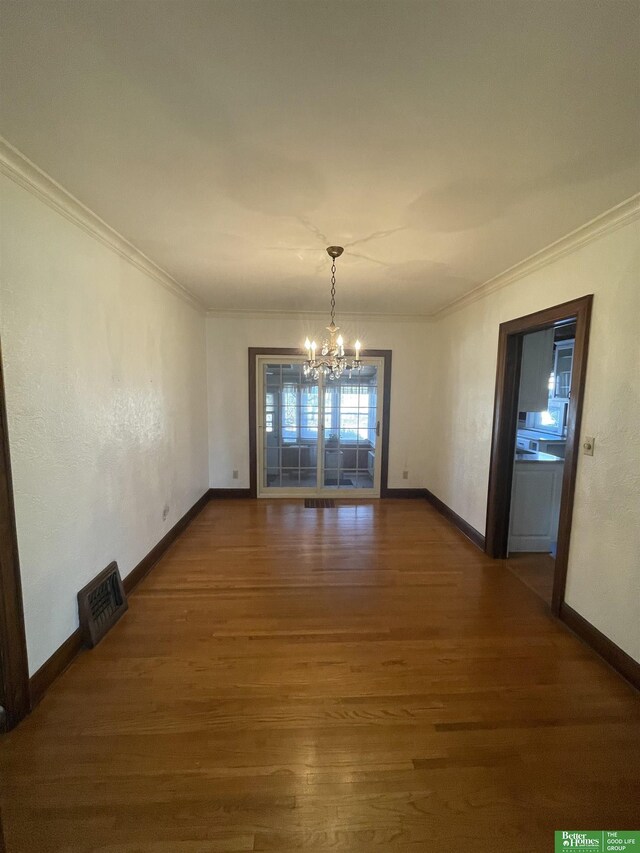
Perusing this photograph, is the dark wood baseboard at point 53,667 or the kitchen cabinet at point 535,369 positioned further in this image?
the kitchen cabinet at point 535,369

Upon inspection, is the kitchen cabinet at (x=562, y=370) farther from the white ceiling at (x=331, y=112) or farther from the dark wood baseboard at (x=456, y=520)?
the white ceiling at (x=331, y=112)

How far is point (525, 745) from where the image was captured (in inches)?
57.9

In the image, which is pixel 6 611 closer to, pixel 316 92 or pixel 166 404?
pixel 166 404

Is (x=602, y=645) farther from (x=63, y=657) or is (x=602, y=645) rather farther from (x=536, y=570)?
(x=63, y=657)

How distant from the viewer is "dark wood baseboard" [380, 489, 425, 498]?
15.8 feet

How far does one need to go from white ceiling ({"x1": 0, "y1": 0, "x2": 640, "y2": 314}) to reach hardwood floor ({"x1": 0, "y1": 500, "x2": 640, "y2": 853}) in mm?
2546

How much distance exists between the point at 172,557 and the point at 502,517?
121 inches

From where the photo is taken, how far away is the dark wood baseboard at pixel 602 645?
178 centimetres

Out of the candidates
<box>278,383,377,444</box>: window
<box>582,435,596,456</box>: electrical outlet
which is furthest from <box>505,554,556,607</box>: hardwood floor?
<box>278,383,377,444</box>: window

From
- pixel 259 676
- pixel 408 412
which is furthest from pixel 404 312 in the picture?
pixel 259 676

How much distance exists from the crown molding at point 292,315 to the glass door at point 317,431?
572mm

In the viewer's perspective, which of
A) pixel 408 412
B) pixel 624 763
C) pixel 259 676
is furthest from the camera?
pixel 408 412

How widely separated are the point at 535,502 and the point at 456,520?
890mm

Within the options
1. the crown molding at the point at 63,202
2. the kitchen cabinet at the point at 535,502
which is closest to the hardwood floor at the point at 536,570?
the kitchen cabinet at the point at 535,502
